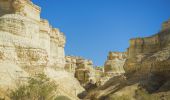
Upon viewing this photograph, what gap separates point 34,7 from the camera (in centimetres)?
4869

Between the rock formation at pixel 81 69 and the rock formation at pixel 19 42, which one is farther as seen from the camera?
the rock formation at pixel 81 69

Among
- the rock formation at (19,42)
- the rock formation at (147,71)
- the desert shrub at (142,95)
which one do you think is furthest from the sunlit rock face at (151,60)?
the rock formation at (19,42)

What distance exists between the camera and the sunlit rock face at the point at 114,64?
270 feet

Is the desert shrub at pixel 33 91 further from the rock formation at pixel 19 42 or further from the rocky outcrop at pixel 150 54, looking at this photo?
the rocky outcrop at pixel 150 54

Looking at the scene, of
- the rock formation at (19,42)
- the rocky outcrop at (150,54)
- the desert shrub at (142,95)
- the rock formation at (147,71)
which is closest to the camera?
the desert shrub at (142,95)

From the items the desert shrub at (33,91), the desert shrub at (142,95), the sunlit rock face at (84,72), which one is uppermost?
the sunlit rock face at (84,72)

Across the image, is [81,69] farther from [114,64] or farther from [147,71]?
[147,71]

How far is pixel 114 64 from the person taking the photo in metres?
84.9

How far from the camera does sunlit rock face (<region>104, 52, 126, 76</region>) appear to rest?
270 ft

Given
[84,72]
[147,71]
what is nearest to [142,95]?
[147,71]

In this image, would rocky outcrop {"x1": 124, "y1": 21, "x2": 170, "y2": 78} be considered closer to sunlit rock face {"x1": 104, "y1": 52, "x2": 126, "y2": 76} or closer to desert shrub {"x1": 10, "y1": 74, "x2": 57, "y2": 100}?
sunlit rock face {"x1": 104, "y1": 52, "x2": 126, "y2": 76}

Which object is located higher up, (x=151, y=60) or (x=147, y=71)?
(x=151, y=60)

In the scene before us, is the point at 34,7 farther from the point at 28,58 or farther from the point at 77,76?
the point at 77,76

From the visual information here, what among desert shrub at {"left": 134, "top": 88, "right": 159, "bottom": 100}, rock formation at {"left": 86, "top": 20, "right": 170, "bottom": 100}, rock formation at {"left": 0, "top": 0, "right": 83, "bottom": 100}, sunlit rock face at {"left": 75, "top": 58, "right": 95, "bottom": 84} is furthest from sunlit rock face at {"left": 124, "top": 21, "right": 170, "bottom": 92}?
sunlit rock face at {"left": 75, "top": 58, "right": 95, "bottom": 84}
